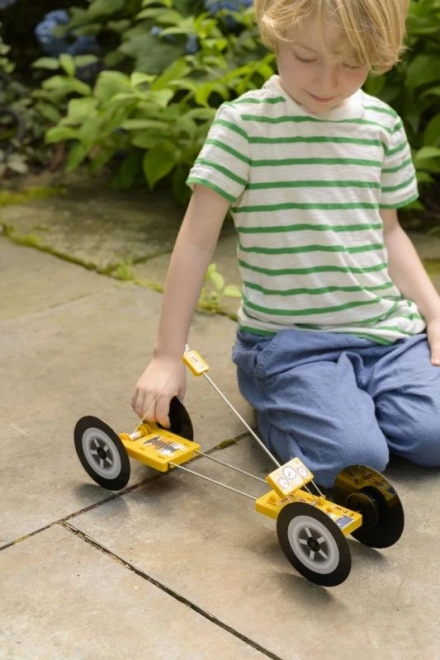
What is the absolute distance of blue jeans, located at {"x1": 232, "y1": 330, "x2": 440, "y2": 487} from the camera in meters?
2.18

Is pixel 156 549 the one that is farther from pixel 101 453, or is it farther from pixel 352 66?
pixel 352 66

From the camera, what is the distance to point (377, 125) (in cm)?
238

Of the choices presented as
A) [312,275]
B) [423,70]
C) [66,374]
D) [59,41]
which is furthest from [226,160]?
[59,41]

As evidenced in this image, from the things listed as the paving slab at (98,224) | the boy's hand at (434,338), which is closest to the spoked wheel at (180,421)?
the boy's hand at (434,338)

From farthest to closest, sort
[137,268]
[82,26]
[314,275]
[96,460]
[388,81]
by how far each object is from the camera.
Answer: [82,26]
[388,81]
[137,268]
[314,275]
[96,460]

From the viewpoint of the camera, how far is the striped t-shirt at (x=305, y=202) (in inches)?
89.5

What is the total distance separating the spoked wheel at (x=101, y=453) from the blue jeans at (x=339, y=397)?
38 cm

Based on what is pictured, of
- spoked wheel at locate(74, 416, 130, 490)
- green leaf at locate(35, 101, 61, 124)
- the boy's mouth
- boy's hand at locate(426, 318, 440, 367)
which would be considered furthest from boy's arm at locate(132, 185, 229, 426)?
green leaf at locate(35, 101, 61, 124)

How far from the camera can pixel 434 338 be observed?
2465mm

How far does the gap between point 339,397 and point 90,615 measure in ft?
2.48

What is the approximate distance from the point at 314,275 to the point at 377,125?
38cm

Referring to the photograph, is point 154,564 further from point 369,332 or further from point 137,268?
point 137,268

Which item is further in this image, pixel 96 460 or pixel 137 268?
pixel 137 268

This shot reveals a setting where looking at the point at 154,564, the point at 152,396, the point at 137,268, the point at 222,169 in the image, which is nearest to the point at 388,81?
the point at 137,268
